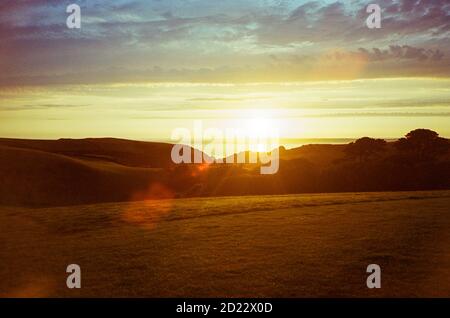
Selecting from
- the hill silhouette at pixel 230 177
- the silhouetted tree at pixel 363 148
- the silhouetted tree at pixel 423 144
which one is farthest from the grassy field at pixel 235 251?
the silhouetted tree at pixel 363 148

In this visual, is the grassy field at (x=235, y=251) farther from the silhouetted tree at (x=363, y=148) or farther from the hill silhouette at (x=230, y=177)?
the silhouetted tree at (x=363, y=148)

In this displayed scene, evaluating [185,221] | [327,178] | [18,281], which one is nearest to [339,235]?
[185,221]

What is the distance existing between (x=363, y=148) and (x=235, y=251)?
235 feet

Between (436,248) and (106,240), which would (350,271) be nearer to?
(436,248)

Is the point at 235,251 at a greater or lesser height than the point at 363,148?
lesser

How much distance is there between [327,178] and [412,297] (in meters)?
66.3

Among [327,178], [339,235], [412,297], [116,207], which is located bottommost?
[412,297]

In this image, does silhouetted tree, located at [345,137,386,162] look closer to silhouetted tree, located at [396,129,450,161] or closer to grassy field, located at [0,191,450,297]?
silhouetted tree, located at [396,129,450,161]

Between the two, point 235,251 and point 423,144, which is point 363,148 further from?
point 235,251

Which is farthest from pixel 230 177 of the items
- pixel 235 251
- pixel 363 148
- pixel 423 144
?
pixel 235 251

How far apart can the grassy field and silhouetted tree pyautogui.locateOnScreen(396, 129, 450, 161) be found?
49.7 meters

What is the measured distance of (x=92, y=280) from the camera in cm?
1820

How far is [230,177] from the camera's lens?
285 feet

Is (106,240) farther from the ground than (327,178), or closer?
closer
